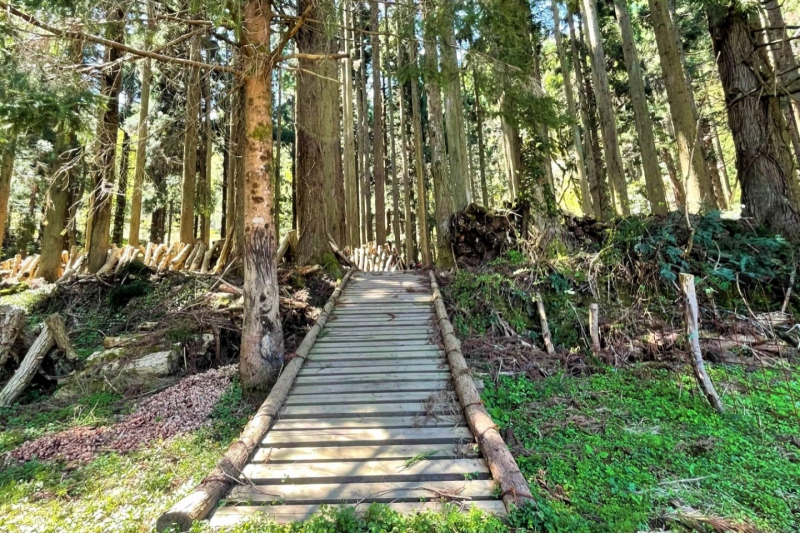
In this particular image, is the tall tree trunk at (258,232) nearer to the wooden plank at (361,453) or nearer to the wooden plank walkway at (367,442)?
the wooden plank walkway at (367,442)

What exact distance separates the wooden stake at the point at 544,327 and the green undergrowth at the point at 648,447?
0.73 m

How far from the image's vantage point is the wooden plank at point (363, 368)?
4.63 m

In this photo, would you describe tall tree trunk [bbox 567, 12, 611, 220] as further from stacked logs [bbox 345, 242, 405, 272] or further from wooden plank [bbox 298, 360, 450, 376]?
wooden plank [bbox 298, 360, 450, 376]

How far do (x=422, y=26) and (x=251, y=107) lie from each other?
9.04ft

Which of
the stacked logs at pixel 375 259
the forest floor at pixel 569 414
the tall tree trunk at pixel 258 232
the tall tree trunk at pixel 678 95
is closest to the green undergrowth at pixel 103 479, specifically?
the forest floor at pixel 569 414

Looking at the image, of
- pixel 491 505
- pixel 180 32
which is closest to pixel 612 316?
pixel 491 505

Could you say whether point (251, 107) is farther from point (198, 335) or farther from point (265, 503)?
point (265, 503)

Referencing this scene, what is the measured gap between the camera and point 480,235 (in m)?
8.61

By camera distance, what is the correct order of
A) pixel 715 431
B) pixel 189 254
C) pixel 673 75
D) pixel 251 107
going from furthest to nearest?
1. pixel 189 254
2. pixel 673 75
3. pixel 251 107
4. pixel 715 431

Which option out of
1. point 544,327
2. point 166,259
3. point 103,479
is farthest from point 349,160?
point 103,479

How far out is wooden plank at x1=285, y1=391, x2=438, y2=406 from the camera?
397 cm

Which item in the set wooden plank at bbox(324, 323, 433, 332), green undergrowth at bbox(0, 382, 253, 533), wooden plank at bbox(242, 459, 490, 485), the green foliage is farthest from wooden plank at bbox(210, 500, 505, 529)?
the green foliage

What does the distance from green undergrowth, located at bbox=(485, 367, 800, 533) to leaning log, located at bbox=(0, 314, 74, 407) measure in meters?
5.82

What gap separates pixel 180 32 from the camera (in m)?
5.84
